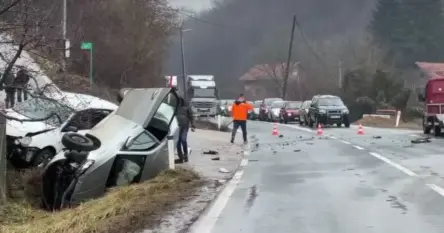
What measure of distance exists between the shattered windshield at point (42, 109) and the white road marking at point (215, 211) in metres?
3.18

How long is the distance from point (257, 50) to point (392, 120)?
5366cm

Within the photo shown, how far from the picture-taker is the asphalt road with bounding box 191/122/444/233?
902 centimetres

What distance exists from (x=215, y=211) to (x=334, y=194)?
2506 mm

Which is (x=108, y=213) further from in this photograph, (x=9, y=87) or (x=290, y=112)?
(x=290, y=112)

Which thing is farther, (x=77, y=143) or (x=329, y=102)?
(x=329, y=102)

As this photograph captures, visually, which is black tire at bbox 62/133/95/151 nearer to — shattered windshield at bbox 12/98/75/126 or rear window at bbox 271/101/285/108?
shattered windshield at bbox 12/98/75/126

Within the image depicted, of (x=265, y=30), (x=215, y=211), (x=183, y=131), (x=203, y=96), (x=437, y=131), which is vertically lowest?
(x=215, y=211)

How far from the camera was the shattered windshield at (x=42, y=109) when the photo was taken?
41.4 ft

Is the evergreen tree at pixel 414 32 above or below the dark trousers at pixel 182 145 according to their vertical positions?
above

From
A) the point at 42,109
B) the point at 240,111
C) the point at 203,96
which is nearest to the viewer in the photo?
the point at 42,109

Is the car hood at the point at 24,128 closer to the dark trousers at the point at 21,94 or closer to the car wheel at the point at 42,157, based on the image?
the car wheel at the point at 42,157

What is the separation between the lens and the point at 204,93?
55.3 m

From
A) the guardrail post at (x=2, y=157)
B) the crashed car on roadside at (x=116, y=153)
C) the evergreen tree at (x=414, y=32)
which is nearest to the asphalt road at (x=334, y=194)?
the crashed car on roadside at (x=116, y=153)

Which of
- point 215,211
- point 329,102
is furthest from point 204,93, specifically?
point 215,211
